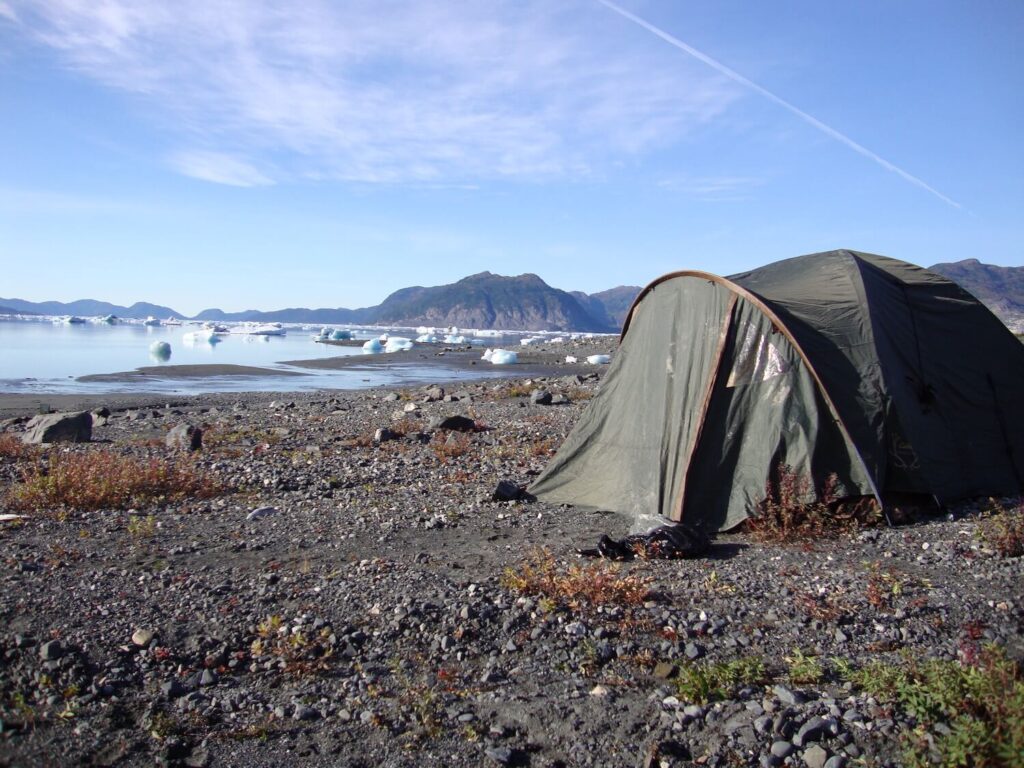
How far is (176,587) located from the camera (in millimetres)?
6367

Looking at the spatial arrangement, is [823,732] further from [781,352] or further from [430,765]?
[781,352]

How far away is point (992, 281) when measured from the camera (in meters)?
143

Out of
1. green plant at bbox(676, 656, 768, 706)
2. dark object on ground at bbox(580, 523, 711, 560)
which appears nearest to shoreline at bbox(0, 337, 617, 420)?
dark object on ground at bbox(580, 523, 711, 560)

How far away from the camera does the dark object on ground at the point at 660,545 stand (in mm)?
7449

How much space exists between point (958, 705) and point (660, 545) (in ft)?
11.3

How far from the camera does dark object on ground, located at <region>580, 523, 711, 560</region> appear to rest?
745 centimetres

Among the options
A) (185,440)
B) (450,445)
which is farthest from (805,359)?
(185,440)

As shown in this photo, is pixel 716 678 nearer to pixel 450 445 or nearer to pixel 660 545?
pixel 660 545

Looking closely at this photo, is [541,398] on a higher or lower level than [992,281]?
lower

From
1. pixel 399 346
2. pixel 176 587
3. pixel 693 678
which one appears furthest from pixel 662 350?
pixel 399 346

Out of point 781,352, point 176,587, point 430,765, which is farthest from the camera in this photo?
point 781,352

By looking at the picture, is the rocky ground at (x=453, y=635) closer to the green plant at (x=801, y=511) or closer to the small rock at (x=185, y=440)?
the green plant at (x=801, y=511)

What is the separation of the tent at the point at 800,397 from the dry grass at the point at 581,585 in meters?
1.54

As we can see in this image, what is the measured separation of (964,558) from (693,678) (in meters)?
3.76
